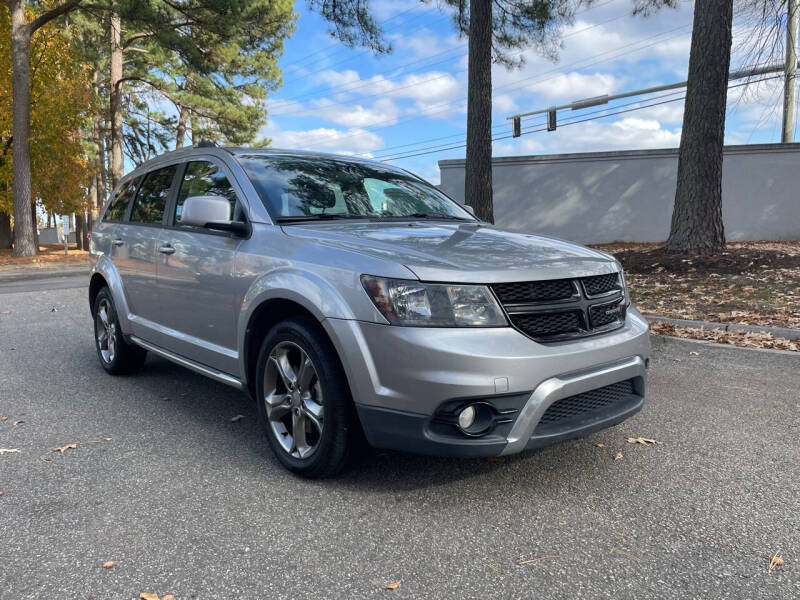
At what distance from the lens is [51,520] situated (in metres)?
2.87

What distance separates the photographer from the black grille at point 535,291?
9.39ft

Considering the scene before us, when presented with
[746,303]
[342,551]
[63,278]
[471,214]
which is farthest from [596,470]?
[63,278]

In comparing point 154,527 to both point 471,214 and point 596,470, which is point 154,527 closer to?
point 596,470

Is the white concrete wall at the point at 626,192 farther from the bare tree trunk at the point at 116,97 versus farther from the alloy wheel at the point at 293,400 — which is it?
the bare tree trunk at the point at 116,97

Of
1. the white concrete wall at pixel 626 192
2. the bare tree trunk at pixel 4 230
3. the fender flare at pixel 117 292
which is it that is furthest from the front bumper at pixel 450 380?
the bare tree trunk at pixel 4 230

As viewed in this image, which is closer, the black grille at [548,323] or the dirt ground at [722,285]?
the black grille at [548,323]

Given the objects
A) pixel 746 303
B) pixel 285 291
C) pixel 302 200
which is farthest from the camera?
pixel 746 303

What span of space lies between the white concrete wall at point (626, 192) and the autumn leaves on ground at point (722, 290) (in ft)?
22.1

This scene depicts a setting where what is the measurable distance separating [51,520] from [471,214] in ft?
10.8

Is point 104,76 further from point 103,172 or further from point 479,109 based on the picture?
point 479,109

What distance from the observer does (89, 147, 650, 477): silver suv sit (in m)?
2.77

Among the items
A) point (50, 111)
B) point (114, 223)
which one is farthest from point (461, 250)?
point (50, 111)

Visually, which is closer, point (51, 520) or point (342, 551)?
point (342, 551)

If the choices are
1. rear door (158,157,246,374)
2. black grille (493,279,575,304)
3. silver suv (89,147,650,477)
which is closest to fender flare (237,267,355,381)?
silver suv (89,147,650,477)
